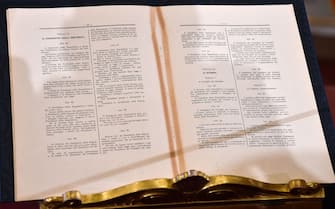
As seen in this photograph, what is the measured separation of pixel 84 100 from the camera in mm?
909

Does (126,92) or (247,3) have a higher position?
(247,3)

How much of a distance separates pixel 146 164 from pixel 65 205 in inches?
4.4

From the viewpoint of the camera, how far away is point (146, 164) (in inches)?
34.1

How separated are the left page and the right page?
0.13 ft

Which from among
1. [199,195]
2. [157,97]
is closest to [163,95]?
[157,97]

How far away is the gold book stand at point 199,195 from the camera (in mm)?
815

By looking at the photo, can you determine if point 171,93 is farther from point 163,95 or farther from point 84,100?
point 84,100

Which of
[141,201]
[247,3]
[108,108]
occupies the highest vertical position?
[247,3]

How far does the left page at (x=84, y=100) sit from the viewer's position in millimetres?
857

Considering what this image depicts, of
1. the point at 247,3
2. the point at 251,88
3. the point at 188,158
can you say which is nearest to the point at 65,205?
the point at 188,158

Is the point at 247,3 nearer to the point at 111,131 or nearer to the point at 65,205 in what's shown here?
the point at 111,131

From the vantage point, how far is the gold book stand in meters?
0.81

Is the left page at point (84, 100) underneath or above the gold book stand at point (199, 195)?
above

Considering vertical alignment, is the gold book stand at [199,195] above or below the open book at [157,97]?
below
